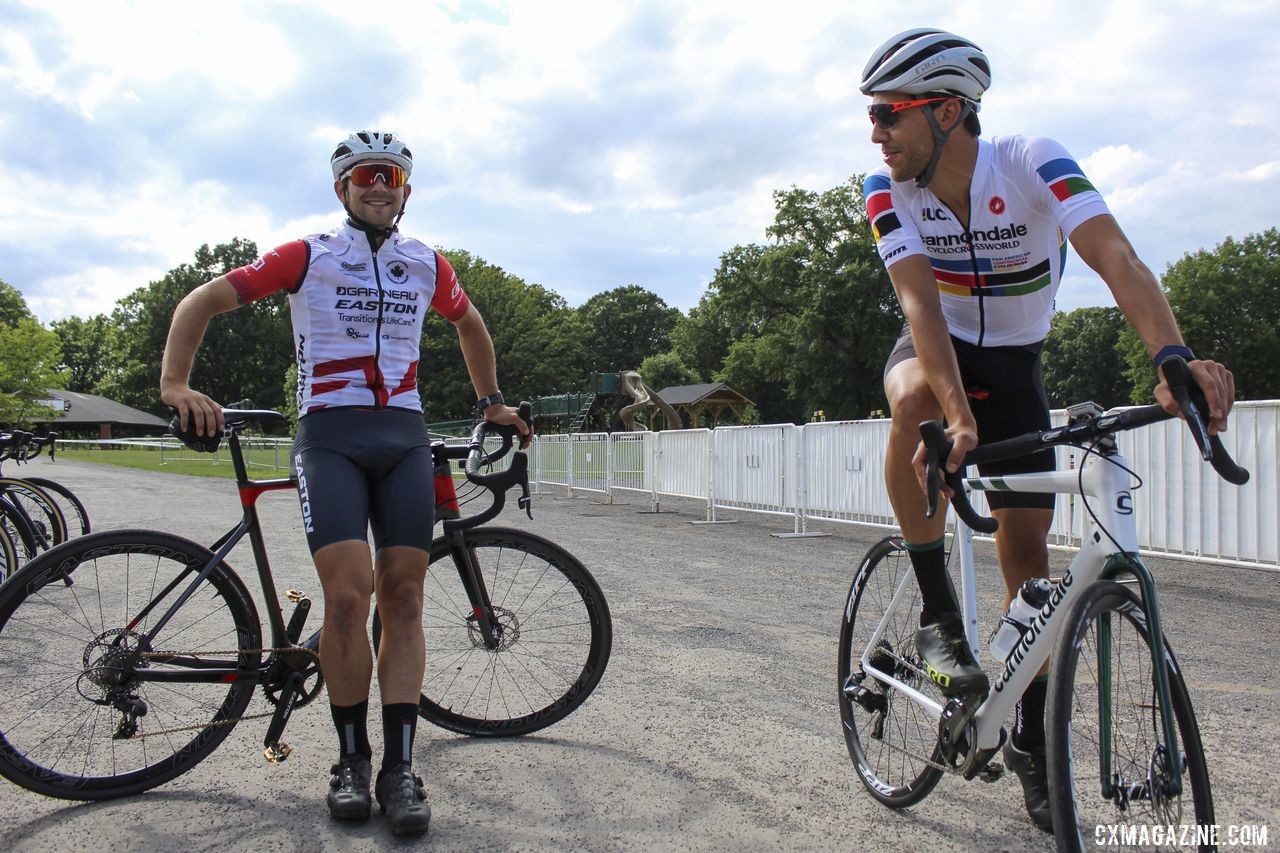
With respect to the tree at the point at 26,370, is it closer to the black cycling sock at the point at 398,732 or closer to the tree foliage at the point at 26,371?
the tree foliage at the point at 26,371

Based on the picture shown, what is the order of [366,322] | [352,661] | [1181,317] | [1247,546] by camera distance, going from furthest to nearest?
[1181,317], [1247,546], [366,322], [352,661]

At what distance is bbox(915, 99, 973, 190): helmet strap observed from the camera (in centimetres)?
276

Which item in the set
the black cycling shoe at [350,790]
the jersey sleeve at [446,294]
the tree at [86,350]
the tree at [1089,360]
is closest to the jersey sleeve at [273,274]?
the jersey sleeve at [446,294]

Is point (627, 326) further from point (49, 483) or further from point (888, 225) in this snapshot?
point (888, 225)

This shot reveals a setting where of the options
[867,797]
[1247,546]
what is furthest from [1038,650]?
[1247,546]

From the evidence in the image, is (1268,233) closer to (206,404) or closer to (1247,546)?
(1247,546)

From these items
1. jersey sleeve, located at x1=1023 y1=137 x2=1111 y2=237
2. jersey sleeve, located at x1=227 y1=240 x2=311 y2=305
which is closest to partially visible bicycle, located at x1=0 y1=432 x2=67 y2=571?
jersey sleeve, located at x1=227 y1=240 x2=311 y2=305

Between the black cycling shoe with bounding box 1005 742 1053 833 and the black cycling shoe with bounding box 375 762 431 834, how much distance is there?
1.67 metres

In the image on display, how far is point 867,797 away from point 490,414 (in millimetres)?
1970

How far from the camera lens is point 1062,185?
262 cm

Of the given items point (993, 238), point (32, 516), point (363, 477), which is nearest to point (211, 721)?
point (363, 477)

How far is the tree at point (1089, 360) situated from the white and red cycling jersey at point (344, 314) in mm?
100891

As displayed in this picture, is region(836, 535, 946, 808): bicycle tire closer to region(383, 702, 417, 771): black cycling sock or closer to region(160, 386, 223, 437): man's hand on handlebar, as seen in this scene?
region(383, 702, 417, 771): black cycling sock

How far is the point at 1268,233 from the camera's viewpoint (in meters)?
68.1
